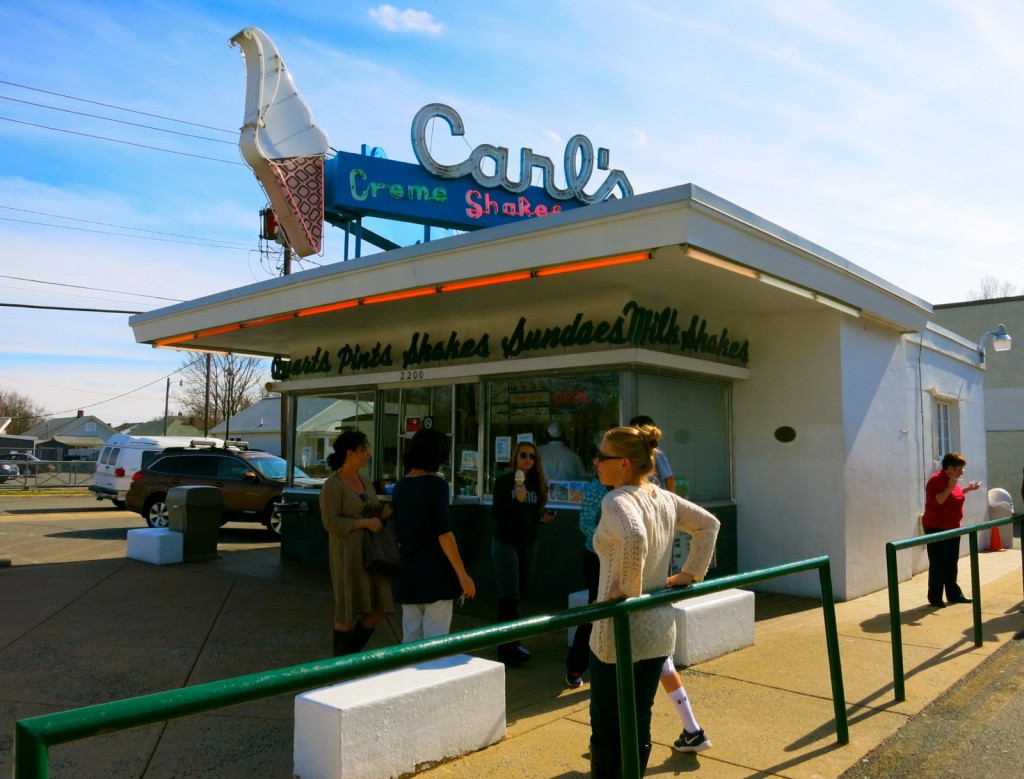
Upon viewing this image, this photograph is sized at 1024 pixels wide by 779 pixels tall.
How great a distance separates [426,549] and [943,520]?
20.1 ft

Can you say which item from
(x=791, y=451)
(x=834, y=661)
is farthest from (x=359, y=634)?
(x=791, y=451)

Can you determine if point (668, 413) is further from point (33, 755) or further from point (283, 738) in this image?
point (33, 755)


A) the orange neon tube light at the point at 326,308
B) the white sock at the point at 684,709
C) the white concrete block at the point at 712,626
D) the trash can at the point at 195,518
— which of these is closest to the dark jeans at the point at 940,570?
the white concrete block at the point at 712,626

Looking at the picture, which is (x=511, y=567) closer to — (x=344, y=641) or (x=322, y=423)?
(x=344, y=641)

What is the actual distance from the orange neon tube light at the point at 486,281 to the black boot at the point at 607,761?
442cm

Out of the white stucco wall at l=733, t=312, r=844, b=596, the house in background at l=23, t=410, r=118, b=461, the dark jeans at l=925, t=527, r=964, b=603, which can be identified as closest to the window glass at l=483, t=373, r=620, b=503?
the white stucco wall at l=733, t=312, r=844, b=596

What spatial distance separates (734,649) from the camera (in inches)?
261

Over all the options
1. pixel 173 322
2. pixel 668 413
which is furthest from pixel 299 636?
pixel 173 322

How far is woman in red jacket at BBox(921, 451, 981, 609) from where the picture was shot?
334 inches

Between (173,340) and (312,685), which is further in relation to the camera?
(173,340)

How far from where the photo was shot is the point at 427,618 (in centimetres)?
499

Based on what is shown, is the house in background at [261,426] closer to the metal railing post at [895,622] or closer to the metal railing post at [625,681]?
the metal railing post at [895,622]

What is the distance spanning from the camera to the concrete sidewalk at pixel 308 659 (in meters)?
4.42

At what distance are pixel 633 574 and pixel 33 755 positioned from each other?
2153 mm
